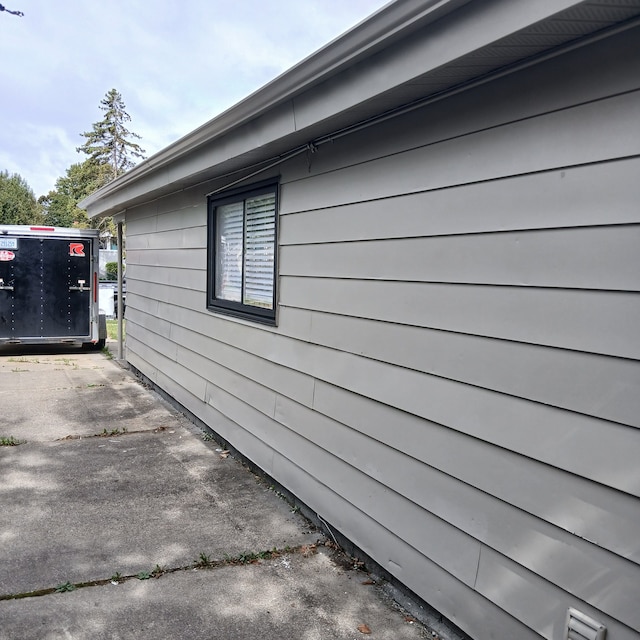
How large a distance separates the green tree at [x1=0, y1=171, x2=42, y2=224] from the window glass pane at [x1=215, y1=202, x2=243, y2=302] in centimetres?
4390

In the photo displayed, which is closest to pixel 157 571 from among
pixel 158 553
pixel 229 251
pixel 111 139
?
pixel 158 553

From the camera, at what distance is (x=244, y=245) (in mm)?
4566

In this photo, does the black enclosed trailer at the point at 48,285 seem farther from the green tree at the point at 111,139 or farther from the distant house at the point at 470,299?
the green tree at the point at 111,139

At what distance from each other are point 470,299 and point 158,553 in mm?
2158

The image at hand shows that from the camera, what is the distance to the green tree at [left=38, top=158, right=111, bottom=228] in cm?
4278

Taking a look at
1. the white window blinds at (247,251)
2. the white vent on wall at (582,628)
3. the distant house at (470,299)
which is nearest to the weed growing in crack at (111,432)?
the white window blinds at (247,251)

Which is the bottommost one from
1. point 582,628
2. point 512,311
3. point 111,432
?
point 111,432

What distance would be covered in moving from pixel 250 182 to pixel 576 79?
2.91 m

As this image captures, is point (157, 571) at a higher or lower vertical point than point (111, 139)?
lower

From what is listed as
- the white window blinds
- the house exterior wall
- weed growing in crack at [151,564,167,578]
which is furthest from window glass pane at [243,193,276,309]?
weed growing in crack at [151,564,167,578]

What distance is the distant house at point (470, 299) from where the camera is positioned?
1.75m

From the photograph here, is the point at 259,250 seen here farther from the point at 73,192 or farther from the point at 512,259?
the point at 73,192

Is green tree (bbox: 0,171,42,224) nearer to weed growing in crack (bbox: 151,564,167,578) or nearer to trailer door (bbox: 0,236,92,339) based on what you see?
trailer door (bbox: 0,236,92,339)

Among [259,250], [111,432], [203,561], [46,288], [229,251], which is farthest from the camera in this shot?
[46,288]
